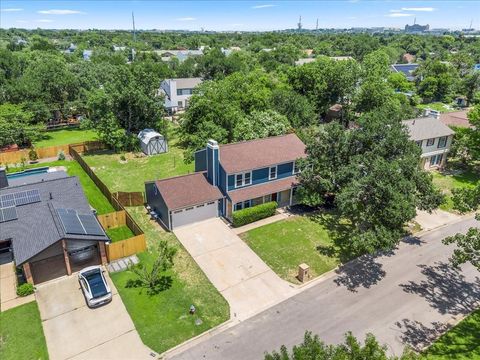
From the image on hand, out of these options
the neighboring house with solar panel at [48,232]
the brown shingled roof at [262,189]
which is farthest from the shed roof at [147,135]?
the brown shingled roof at [262,189]

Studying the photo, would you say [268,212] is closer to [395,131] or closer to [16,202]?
[395,131]

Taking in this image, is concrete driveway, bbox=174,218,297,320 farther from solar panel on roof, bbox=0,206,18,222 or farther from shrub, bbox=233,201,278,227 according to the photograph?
solar panel on roof, bbox=0,206,18,222

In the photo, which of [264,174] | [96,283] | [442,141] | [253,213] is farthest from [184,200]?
[442,141]

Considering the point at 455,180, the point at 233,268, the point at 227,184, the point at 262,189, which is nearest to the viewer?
the point at 233,268

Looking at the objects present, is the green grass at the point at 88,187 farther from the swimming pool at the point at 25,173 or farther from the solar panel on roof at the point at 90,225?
the solar panel on roof at the point at 90,225

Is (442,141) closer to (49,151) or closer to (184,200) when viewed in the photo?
(184,200)

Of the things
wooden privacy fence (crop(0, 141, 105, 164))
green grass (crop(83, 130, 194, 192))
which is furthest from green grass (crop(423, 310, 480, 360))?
wooden privacy fence (crop(0, 141, 105, 164))
